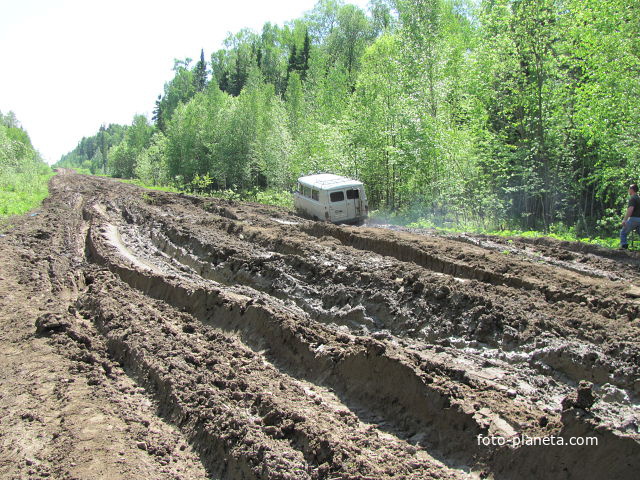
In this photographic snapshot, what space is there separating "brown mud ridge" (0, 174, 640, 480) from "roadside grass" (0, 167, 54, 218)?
589 inches

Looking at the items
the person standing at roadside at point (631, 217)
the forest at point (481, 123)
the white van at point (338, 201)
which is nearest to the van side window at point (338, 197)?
the white van at point (338, 201)

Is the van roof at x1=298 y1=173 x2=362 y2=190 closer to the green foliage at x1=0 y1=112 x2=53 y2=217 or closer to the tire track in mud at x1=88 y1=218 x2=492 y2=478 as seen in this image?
the tire track in mud at x1=88 y1=218 x2=492 y2=478

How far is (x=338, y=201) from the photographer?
20.4m

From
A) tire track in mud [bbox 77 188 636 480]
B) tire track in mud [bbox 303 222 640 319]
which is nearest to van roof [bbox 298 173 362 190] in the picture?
tire track in mud [bbox 303 222 640 319]

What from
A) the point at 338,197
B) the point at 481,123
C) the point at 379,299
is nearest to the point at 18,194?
the point at 338,197

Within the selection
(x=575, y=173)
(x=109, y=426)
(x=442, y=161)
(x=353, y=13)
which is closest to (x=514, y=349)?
(x=109, y=426)

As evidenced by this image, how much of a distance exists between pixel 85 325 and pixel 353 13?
65.1 meters

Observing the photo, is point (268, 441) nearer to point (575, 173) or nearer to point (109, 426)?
point (109, 426)

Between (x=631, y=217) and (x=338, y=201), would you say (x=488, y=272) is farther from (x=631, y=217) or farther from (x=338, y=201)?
(x=338, y=201)

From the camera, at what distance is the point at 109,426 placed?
6016 mm

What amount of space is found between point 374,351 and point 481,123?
16917 mm

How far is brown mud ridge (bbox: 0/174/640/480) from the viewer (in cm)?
520

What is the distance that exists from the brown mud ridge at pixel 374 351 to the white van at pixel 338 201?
5699 millimetres

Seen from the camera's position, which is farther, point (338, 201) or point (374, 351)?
point (338, 201)
